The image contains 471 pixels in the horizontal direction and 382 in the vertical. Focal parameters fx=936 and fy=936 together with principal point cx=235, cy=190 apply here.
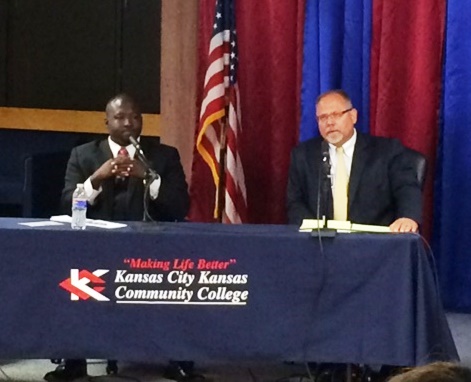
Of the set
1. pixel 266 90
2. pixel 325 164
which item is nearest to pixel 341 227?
pixel 325 164

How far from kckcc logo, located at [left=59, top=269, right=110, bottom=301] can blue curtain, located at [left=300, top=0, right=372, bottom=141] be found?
6.59 ft

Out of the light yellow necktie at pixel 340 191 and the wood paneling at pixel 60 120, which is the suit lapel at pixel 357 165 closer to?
the light yellow necktie at pixel 340 191

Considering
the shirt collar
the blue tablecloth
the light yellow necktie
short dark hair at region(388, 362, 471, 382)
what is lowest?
the blue tablecloth

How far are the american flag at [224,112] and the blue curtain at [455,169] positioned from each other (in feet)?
3.66

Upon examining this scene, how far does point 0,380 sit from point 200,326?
1.10m

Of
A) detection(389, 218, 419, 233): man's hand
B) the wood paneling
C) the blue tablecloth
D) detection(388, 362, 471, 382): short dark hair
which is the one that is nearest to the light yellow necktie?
detection(389, 218, 419, 233): man's hand

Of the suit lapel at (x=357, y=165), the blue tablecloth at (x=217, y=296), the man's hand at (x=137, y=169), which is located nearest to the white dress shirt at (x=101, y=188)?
the man's hand at (x=137, y=169)

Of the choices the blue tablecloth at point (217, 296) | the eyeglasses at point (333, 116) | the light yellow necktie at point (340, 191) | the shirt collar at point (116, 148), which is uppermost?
the eyeglasses at point (333, 116)

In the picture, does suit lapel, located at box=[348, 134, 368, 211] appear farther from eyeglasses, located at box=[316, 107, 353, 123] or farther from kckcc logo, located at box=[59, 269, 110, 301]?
kckcc logo, located at box=[59, 269, 110, 301]

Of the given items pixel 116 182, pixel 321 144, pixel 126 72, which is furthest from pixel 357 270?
pixel 126 72

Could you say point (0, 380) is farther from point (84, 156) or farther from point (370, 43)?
point (370, 43)

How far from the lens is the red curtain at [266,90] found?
209 inches

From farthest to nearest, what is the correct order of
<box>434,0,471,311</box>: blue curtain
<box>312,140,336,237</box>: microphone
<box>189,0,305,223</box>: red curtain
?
<box>189,0,305,223</box>: red curtain < <box>434,0,471,311</box>: blue curtain < <box>312,140,336,237</box>: microphone

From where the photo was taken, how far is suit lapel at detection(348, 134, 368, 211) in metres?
4.29
